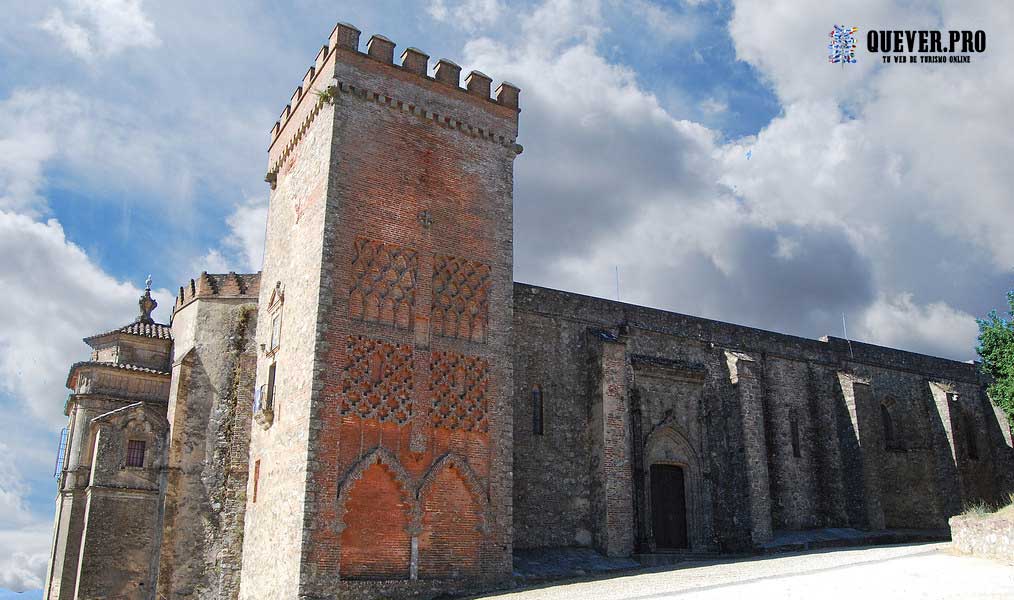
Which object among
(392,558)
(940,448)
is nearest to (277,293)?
(392,558)

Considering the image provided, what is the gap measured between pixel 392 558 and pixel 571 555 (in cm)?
495

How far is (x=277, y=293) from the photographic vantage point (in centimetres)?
1809

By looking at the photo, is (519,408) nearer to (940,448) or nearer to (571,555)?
(571,555)

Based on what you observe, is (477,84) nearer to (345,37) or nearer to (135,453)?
(345,37)

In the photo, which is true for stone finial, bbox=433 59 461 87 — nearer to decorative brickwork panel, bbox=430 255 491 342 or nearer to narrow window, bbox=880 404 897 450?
decorative brickwork panel, bbox=430 255 491 342

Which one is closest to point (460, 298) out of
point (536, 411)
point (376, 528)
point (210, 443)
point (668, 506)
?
point (536, 411)

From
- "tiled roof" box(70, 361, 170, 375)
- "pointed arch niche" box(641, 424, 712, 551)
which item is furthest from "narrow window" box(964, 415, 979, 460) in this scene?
"tiled roof" box(70, 361, 170, 375)

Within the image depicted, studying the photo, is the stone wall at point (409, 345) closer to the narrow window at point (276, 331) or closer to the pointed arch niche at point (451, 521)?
the pointed arch niche at point (451, 521)

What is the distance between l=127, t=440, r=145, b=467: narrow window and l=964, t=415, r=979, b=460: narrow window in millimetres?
26536

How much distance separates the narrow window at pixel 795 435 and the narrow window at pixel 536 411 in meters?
8.93

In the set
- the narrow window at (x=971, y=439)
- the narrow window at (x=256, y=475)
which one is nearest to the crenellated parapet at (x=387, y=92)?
the narrow window at (x=256, y=475)

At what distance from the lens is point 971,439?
96.2ft

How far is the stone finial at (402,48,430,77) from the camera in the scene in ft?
58.7

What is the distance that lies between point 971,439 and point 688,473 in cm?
1397
